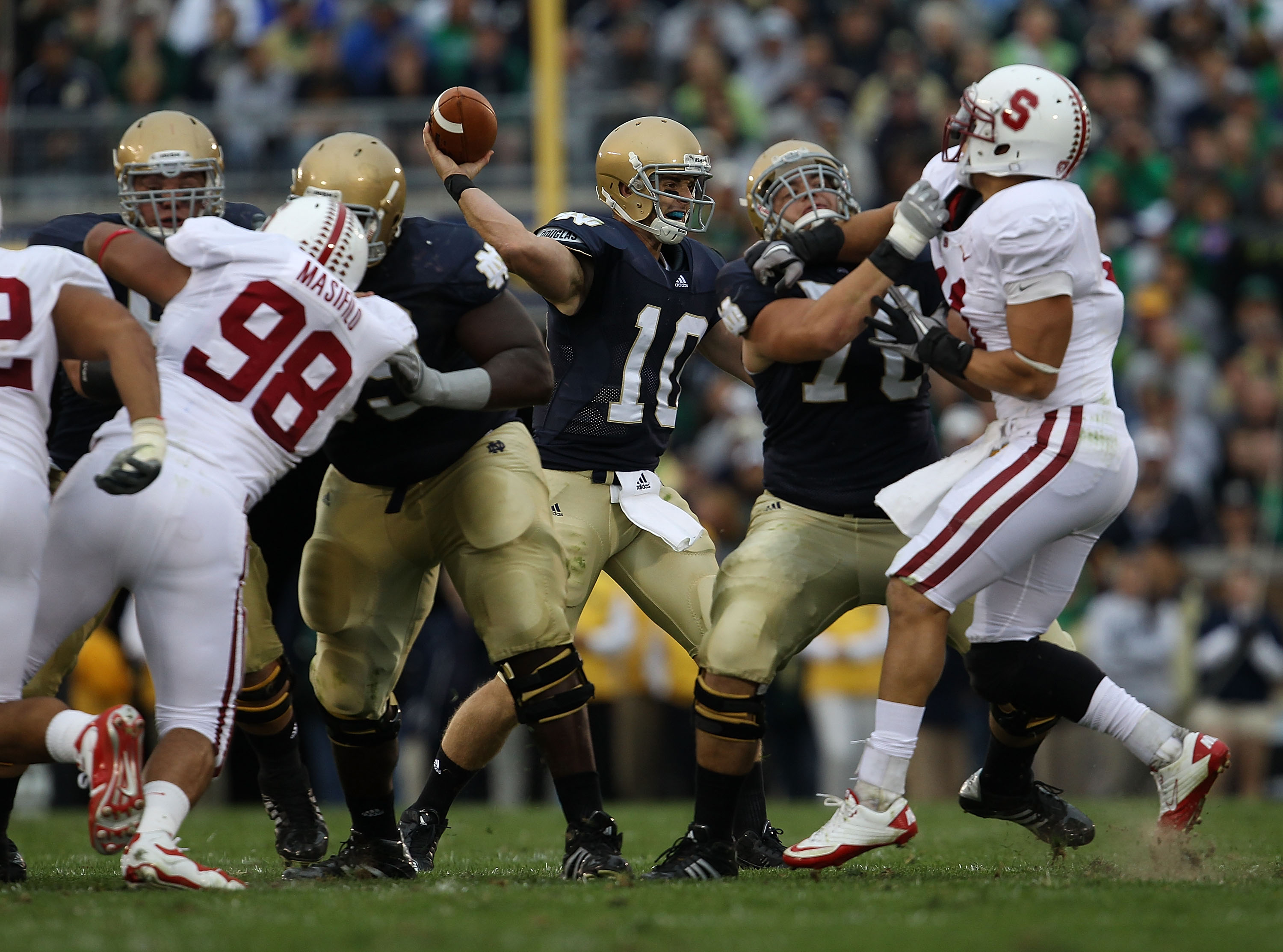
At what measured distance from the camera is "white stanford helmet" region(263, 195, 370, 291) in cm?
423

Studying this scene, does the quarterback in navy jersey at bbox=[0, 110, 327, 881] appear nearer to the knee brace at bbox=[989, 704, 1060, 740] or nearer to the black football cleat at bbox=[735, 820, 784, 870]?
the black football cleat at bbox=[735, 820, 784, 870]

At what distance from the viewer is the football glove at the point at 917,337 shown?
14.4 feet

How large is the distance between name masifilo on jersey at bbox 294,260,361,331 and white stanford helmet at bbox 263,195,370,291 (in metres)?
0.07

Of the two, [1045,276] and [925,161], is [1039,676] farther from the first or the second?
[925,161]

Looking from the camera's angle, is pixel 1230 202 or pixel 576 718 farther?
pixel 1230 202

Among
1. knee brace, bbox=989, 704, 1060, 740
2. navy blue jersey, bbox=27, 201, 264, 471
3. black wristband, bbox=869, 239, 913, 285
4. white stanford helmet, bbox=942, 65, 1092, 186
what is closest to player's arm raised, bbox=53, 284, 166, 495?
navy blue jersey, bbox=27, 201, 264, 471

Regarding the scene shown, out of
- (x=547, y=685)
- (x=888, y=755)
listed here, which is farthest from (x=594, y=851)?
(x=888, y=755)

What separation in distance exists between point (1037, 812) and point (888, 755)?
83cm

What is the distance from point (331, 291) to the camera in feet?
13.4

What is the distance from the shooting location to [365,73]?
12211mm

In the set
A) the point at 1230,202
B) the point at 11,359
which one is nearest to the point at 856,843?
the point at 11,359

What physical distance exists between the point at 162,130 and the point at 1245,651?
693 centimetres

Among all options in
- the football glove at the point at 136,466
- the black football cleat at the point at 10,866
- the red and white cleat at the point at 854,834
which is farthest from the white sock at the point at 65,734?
the red and white cleat at the point at 854,834

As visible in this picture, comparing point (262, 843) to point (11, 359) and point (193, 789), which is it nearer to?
point (193, 789)
